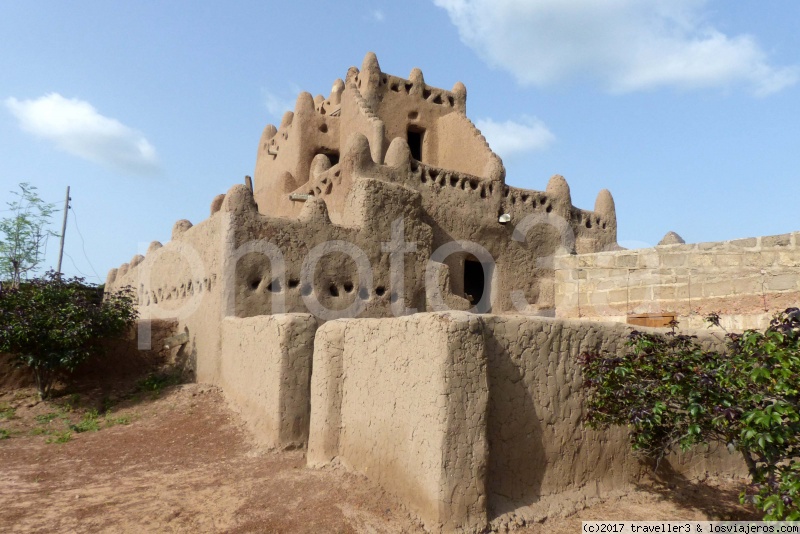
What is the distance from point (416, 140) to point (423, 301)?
6861 mm

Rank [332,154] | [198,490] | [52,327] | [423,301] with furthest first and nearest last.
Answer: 1. [332,154]
2. [423,301]
3. [52,327]
4. [198,490]

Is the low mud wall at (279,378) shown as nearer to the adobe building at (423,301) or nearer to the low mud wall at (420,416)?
the adobe building at (423,301)

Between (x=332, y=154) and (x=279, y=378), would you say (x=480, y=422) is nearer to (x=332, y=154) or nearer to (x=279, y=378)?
(x=279, y=378)

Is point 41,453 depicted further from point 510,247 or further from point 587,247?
point 587,247

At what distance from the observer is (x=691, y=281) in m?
7.25

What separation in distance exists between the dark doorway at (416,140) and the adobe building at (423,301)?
8 centimetres

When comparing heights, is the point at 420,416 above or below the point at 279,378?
below

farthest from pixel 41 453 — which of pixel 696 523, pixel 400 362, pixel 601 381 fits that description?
pixel 696 523

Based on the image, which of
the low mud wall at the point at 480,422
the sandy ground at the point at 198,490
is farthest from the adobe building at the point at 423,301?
the sandy ground at the point at 198,490

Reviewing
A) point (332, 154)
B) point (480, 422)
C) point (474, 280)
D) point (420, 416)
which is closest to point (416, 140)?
point (332, 154)

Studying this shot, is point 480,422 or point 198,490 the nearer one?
point 480,422

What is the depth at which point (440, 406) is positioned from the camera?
4.39m

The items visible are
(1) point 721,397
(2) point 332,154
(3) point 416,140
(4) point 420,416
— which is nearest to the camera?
(1) point 721,397

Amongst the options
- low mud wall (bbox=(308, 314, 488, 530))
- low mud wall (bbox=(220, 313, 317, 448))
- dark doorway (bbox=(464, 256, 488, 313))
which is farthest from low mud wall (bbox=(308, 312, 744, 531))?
dark doorway (bbox=(464, 256, 488, 313))
